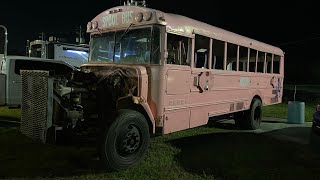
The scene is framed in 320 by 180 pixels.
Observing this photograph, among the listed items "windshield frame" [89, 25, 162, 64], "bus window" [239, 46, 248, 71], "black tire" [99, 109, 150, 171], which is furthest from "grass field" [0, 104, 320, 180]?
"bus window" [239, 46, 248, 71]

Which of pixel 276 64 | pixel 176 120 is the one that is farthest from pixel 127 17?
pixel 276 64

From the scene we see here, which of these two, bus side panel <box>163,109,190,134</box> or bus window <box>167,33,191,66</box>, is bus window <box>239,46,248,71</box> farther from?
bus side panel <box>163,109,190,134</box>

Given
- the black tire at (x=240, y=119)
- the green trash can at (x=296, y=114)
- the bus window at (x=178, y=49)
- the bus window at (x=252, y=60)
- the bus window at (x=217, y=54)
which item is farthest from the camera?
the green trash can at (x=296, y=114)

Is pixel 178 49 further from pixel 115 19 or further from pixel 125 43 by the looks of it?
pixel 115 19

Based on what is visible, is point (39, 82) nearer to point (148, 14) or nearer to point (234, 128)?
point (148, 14)

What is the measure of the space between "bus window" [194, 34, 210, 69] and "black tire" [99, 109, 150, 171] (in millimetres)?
2062

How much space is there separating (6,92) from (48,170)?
20.9ft

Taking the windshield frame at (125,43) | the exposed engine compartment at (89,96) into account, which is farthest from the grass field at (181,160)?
the windshield frame at (125,43)

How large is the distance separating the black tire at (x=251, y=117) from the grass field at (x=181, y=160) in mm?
1558

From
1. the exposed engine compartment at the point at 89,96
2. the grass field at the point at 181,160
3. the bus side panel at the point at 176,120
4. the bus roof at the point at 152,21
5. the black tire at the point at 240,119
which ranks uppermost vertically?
the bus roof at the point at 152,21

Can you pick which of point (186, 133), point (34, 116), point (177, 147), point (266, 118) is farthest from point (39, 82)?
point (266, 118)

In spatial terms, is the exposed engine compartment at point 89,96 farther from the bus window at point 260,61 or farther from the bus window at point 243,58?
the bus window at point 260,61

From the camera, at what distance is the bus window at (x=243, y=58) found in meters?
9.80

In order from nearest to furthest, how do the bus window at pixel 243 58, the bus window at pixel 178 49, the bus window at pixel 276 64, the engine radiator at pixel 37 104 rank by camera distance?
the engine radiator at pixel 37 104 < the bus window at pixel 178 49 < the bus window at pixel 243 58 < the bus window at pixel 276 64
